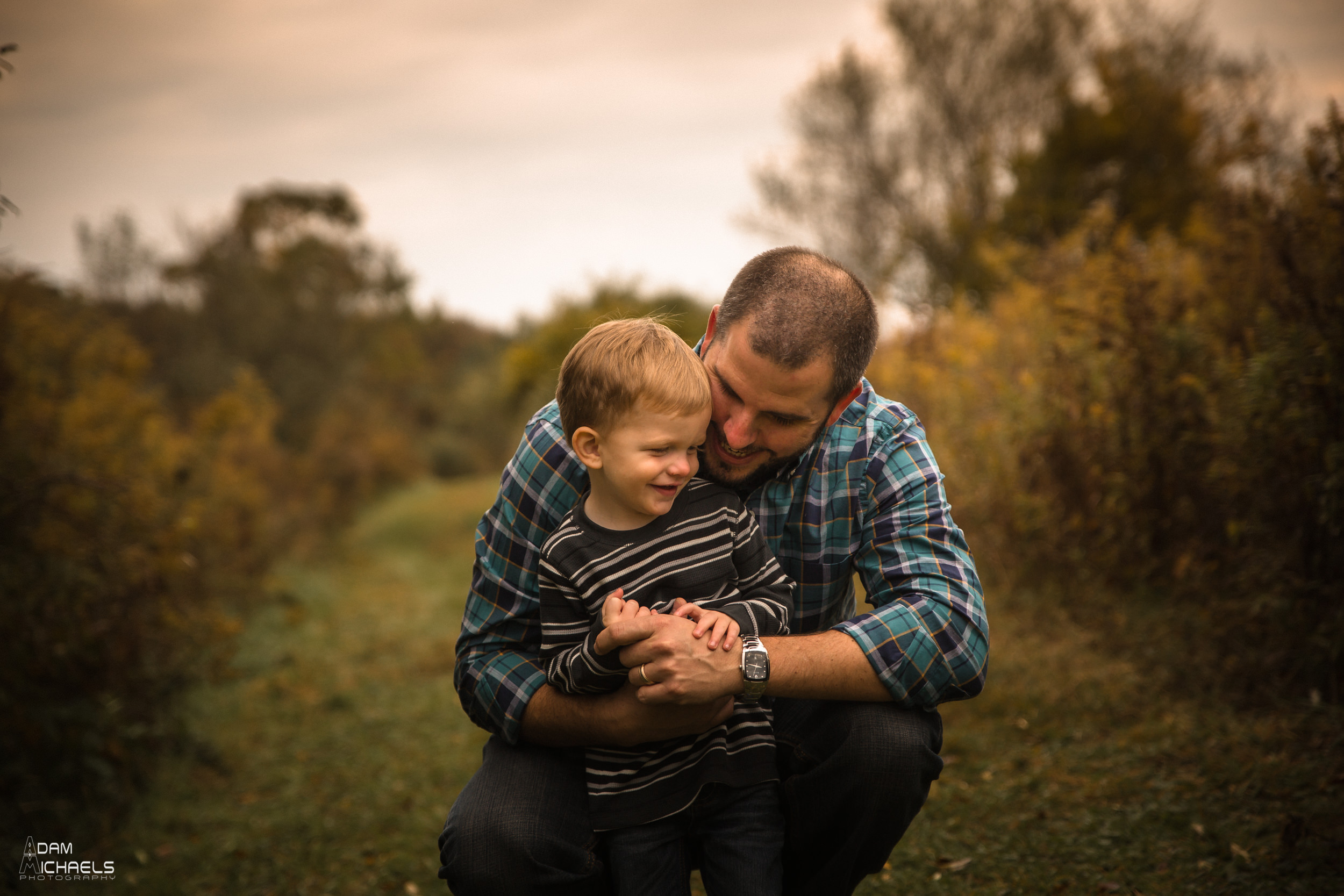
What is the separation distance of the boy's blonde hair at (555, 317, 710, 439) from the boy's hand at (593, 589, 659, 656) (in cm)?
42

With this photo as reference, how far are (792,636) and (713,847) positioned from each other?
21.3 inches

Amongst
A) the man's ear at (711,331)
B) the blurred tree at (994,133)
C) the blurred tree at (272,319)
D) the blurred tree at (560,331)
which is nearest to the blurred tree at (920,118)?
the blurred tree at (994,133)

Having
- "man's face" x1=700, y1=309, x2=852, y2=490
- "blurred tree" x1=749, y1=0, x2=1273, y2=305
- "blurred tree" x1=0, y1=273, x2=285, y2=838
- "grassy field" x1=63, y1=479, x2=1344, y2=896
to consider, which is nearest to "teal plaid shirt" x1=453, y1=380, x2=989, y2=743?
"man's face" x1=700, y1=309, x2=852, y2=490

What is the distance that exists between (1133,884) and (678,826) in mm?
1559

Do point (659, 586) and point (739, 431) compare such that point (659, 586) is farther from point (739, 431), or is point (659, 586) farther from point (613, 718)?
point (739, 431)

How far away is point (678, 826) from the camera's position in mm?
2049

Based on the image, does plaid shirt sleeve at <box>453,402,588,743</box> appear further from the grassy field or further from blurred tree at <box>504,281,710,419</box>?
blurred tree at <box>504,281,710,419</box>

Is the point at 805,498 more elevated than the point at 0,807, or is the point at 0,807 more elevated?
the point at 805,498

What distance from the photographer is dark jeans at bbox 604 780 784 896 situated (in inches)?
77.8

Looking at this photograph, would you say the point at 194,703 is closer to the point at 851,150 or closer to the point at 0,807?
the point at 0,807

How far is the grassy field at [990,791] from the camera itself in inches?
107

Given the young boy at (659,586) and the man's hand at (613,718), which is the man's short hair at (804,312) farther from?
the man's hand at (613,718)

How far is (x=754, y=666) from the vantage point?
6.27ft

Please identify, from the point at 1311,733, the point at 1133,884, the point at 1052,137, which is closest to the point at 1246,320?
the point at 1311,733
